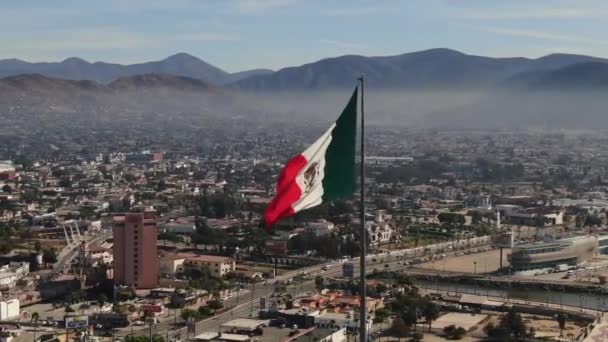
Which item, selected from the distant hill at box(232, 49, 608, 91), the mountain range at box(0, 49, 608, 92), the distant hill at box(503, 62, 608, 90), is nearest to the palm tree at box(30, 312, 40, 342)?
the distant hill at box(503, 62, 608, 90)

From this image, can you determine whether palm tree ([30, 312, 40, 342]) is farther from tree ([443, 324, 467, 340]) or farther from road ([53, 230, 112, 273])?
tree ([443, 324, 467, 340])

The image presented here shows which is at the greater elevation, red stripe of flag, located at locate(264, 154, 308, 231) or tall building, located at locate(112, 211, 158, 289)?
red stripe of flag, located at locate(264, 154, 308, 231)

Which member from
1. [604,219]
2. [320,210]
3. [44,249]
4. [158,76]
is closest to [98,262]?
[44,249]

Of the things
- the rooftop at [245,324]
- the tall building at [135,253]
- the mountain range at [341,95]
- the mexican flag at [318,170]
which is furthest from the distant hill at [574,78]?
the mexican flag at [318,170]

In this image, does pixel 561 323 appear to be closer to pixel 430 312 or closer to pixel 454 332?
pixel 454 332

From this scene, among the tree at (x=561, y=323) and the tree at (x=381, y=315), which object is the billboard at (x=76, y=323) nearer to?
the tree at (x=381, y=315)

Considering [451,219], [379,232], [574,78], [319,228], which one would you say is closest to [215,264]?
[319,228]
